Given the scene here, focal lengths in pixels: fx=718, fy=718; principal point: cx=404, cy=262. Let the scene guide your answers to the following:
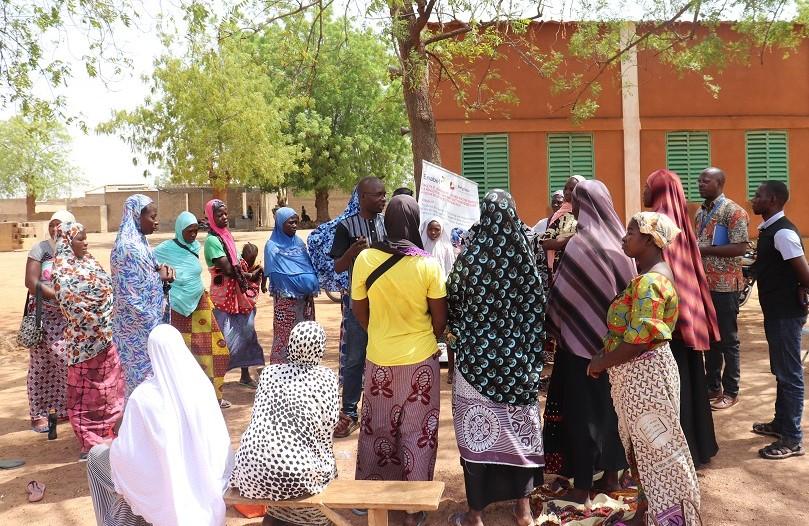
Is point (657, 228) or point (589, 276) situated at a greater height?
point (657, 228)

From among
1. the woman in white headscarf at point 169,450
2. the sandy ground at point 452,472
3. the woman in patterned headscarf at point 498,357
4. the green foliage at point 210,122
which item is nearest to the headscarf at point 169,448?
the woman in white headscarf at point 169,450

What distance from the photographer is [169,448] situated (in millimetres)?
3277

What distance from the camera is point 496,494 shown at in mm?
3844

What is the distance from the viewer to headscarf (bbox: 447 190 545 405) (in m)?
3.72

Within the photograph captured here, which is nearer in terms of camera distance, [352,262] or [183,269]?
[352,262]

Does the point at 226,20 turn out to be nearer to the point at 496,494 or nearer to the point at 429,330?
the point at 429,330

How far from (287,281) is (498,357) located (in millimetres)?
3113

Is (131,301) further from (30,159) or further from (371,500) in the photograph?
(30,159)

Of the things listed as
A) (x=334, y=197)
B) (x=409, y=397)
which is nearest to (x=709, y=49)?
(x=409, y=397)

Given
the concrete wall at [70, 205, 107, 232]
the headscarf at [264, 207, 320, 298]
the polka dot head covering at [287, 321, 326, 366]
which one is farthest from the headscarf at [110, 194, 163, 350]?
the concrete wall at [70, 205, 107, 232]

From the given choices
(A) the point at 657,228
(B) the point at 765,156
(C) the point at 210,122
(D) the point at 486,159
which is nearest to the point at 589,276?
(A) the point at 657,228

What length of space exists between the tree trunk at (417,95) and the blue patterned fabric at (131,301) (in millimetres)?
3993

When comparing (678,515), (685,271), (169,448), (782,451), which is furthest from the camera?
(782,451)

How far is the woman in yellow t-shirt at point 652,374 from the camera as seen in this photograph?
11.2 feet
